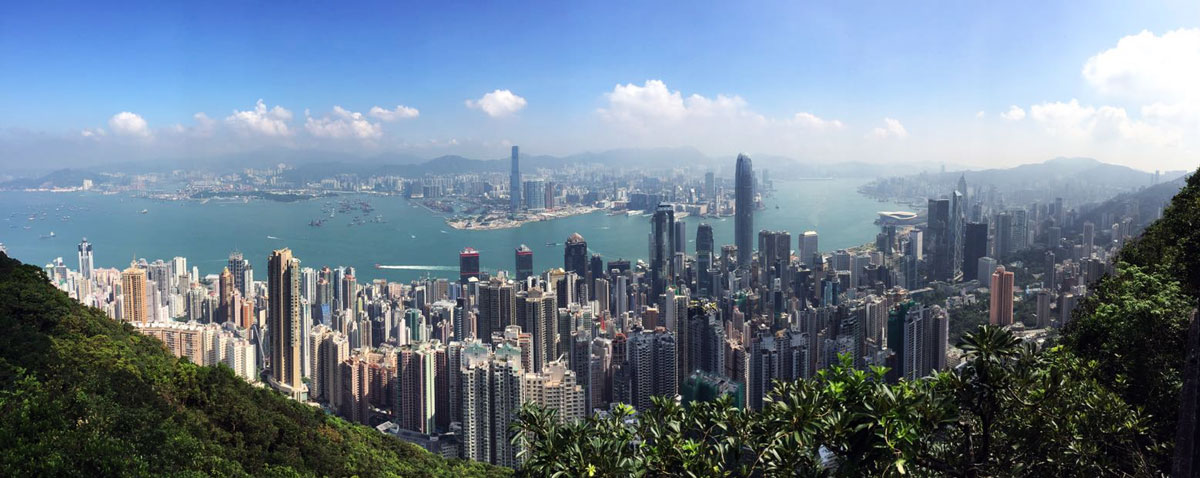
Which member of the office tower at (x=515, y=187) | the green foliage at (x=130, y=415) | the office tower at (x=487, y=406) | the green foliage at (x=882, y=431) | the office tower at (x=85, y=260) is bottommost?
the office tower at (x=487, y=406)

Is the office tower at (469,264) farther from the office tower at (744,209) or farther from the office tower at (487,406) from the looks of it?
the office tower at (487,406)

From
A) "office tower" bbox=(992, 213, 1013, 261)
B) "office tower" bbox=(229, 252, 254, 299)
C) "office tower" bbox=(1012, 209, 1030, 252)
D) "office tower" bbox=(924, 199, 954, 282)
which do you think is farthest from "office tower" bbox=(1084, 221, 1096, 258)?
"office tower" bbox=(229, 252, 254, 299)

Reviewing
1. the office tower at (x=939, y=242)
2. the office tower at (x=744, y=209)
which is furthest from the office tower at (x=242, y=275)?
the office tower at (x=939, y=242)

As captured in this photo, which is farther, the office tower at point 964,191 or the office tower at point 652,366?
the office tower at point 964,191

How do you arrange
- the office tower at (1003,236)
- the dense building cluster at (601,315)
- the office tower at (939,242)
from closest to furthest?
the dense building cluster at (601,315)
the office tower at (939,242)
the office tower at (1003,236)

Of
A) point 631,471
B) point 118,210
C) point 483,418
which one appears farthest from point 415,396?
point 118,210

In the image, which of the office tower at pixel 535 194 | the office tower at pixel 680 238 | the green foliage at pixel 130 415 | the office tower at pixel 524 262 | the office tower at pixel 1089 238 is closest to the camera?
the green foliage at pixel 130 415

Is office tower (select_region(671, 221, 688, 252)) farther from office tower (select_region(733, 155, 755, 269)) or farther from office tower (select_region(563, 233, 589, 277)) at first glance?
office tower (select_region(563, 233, 589, 277))
